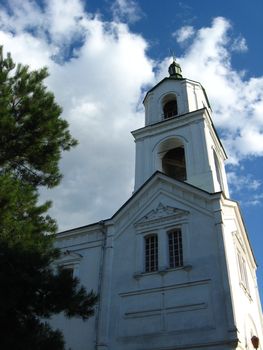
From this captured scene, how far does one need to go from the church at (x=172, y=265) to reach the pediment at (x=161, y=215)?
1.9 inches

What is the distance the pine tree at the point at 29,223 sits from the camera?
8.91 meters

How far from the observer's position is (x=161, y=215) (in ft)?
61.2

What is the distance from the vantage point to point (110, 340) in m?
16.2

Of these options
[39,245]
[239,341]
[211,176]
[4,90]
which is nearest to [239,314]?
[239,341]

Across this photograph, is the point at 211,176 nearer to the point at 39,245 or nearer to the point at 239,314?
the point at 239,314

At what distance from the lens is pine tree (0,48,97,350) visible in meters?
8.91

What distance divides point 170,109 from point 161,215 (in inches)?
374

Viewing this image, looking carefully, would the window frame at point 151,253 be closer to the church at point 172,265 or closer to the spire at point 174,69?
the church at point 172,265

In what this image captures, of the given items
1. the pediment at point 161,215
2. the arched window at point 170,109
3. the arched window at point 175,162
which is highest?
the arched window at point 170,109

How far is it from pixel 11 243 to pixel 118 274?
907 cm

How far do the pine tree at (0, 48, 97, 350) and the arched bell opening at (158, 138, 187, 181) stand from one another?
37.6 feet

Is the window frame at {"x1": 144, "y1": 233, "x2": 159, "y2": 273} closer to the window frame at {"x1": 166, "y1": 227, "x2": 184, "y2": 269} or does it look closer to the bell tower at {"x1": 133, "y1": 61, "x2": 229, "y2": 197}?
the window frame at {"x1": 166, "y1": 227, "x2": 184, "y2": 269}

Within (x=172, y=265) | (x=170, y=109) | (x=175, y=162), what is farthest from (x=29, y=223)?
(x=170, y=109)

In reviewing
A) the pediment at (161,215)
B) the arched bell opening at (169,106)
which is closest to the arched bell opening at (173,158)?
the arched bell opening at (169,106)
